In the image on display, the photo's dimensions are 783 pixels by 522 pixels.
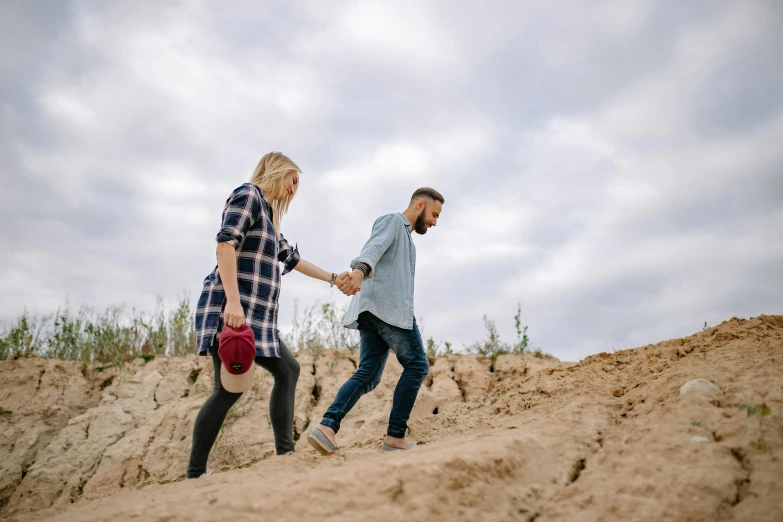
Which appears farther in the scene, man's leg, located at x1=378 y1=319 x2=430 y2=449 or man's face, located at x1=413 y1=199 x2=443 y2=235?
man's face, located at x1=413 y1=199 x2=443 y2=235

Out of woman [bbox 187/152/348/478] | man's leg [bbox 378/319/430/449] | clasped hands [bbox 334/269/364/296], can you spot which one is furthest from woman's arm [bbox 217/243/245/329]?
man's leg [bbox 378/319/430/449]

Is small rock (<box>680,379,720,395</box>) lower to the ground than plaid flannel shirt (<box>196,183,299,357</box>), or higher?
Answer: lower

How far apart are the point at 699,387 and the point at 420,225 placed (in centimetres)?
204

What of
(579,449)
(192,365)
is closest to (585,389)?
(579,449)

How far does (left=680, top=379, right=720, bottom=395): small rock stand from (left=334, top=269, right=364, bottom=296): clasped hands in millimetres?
1906

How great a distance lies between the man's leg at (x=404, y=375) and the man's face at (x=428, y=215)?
857 mm

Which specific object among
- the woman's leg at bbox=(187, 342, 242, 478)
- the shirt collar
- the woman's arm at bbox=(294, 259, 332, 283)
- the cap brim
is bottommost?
the woman's leg at bbox=(187, 342, 242, 478)

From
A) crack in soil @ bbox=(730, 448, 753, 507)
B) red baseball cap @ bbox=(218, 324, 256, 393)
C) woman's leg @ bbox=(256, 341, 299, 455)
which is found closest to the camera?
crack in soil @ bbox=(730, 448, 753, 507)

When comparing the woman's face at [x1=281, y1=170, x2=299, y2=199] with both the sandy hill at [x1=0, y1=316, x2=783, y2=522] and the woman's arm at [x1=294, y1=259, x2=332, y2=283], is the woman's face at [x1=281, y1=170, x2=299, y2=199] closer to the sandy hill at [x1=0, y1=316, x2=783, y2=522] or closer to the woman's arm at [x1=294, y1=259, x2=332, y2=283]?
the woman's arm at [x1=294, y1=259, x2=332, y2=283]

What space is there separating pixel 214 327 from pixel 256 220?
0.66 m

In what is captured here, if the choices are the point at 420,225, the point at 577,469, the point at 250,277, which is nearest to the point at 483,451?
the point at 577,469

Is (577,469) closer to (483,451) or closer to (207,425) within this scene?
(483,451)

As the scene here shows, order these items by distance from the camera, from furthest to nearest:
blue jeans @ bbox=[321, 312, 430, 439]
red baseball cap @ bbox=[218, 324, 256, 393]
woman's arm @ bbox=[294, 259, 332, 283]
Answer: woman's arm @ bbox=[294, 259, 332, 283]
blue jeans @ bbox=[321, 312, 430, 439]
red baseball cap @ bbox=[218, 324, 256, 393]

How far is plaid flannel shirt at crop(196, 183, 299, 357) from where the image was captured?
3006 mm
